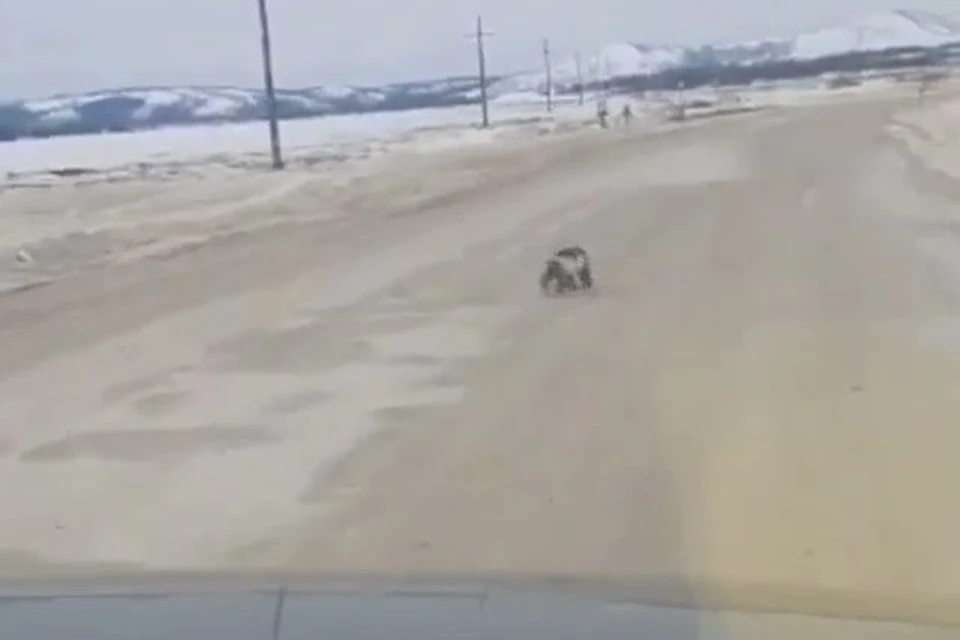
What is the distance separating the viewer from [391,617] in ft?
9.18

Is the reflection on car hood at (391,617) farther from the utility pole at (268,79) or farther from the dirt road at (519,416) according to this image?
the utility pole at (268,79)

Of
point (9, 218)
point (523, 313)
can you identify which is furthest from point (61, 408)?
point (9, 218)

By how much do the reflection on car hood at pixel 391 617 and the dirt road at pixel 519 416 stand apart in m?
0.40

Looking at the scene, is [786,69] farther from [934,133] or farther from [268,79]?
[268,79]

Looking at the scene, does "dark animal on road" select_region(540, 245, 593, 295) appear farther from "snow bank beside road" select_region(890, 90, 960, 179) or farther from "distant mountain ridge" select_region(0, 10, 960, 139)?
"distant mountain ridge" select_region(0, 10, 960, 139)

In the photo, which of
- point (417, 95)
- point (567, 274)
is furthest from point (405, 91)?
point (567, 274)

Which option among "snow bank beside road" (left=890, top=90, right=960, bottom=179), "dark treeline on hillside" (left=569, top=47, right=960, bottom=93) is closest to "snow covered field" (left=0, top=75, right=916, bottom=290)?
"dark treeline on hillside" (left=569, top=47, right=960, bottom=93)

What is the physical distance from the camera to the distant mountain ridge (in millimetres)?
47625

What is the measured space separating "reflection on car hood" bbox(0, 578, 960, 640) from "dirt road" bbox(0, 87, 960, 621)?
402 mm

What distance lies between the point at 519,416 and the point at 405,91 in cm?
5187

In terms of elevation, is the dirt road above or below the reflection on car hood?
below

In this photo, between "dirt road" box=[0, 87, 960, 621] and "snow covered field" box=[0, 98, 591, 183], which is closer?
"dirt road" box=[0, 87, 960, 621]

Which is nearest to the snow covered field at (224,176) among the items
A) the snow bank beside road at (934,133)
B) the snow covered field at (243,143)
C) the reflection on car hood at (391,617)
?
the snow covered field at (243,143)

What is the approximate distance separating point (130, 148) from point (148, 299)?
43432 millimetres
